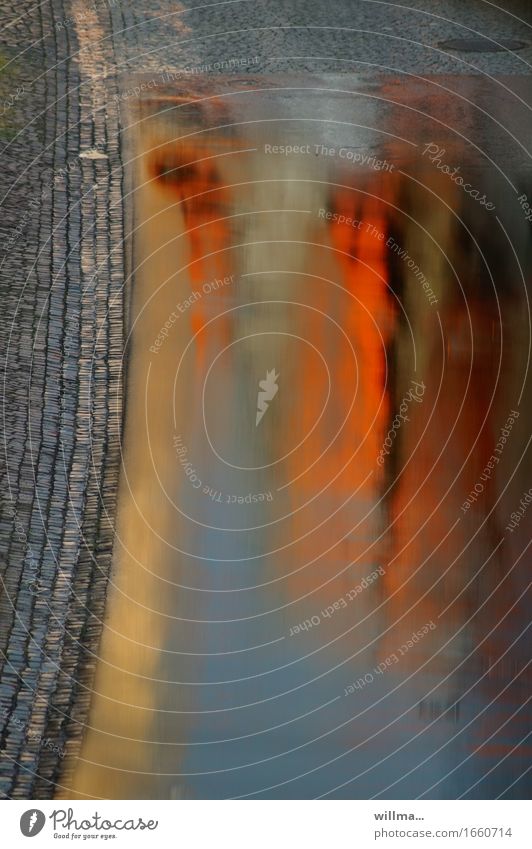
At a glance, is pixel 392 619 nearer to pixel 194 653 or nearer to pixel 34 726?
pixel 194 653

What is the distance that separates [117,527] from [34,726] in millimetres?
520

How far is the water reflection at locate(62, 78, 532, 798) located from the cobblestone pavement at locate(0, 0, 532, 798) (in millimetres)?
76

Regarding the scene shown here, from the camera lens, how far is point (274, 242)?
10.8 feet

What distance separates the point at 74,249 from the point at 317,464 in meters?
0.94

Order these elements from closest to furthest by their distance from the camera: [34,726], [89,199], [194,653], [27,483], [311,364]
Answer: [34,726]
[194,653]
[27,483]
[311,364]
[89,199]

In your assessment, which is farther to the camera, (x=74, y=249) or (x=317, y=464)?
(x=74, y=249)

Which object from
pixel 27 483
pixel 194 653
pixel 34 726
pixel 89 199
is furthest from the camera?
pixel 89 199

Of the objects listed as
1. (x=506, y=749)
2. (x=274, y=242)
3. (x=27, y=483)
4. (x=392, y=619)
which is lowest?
(x=506, y=749)

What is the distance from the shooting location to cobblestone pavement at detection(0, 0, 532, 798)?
2668mm

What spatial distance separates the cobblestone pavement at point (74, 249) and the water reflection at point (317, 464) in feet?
0.25

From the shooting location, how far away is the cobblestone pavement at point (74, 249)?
2.67 metres

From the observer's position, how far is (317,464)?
2984 mm

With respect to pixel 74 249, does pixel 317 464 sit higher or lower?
lower
